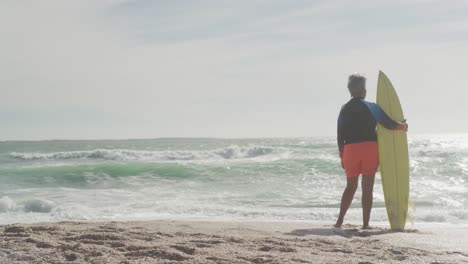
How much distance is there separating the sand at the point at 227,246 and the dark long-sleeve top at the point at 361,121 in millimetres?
858

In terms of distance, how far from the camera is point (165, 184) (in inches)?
493

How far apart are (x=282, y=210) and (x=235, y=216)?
872mm

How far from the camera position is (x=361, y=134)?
15.8 feet

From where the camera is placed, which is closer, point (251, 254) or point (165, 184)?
point (251, 254)

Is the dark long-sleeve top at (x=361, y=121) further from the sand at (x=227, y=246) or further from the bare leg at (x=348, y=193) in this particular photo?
the sand at (x=227, y=246)

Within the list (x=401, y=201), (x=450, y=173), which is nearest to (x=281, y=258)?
(x=401, y=201)

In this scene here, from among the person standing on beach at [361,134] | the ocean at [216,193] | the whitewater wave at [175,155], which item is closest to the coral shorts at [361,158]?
the person standing on beach at [361,134]

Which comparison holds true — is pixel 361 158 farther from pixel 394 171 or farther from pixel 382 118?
pixel 394 171

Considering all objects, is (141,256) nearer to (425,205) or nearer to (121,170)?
(425,205)

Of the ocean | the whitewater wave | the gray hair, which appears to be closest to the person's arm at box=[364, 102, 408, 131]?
the gray hair

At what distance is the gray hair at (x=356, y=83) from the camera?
15.9 ft

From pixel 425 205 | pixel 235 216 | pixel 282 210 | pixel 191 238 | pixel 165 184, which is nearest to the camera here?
pixel 191 238

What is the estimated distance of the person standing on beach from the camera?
15.8 ft

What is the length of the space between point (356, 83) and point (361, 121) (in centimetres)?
36
